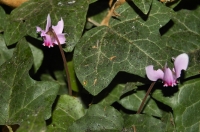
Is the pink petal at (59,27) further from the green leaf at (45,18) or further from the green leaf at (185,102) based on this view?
the green leaf at (185,102)

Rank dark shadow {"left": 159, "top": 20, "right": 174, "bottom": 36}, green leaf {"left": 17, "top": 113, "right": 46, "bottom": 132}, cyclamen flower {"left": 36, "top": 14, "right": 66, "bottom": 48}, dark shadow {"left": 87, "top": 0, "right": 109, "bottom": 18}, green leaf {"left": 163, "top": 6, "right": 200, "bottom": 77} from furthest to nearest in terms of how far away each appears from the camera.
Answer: dark shadow {"left": 87, "top": 0, "right": 109, "bottom": 18} → dark shadow {"left": 159, "top": 20, "right": 174, "bottom": 36} → green leaf {"left": 163, "top": 6, "right": 200, "bottom": 77} → cyclamen flower {"left": 36, "top": 14, "right": 66, "bottom": 48} → green leaf {"left": 17, "top": 113, "right": 46, "bottom": 132}

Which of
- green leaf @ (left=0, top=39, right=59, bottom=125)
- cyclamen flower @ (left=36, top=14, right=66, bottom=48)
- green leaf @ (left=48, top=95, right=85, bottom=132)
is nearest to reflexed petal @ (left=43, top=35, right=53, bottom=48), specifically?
cyclamen flower @ (left=36, top=14, right=66, bottom=48)

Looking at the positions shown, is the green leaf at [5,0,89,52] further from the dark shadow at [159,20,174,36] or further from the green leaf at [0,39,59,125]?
the dark shadow at [159,20,174,36]

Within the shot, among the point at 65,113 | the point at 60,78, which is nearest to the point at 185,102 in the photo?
the point at 65,113

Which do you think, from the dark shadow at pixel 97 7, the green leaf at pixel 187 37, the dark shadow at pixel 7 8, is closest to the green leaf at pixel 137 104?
the green leaf at pixel 187 37

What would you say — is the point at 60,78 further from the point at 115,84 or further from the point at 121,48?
the point at 121,48
